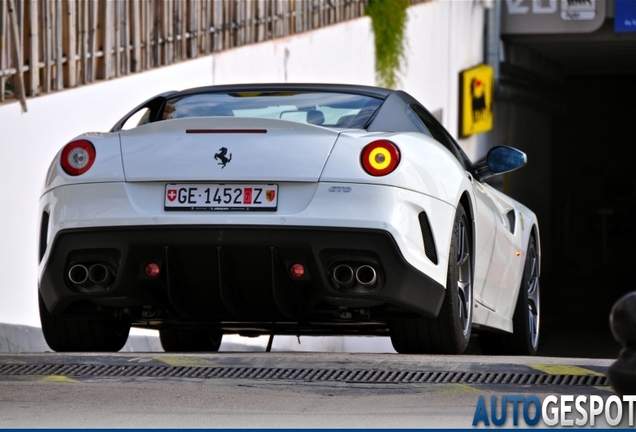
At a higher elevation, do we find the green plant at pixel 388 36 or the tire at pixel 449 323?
the green plant at pixel 388 36

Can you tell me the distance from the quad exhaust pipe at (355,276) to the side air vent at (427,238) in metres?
0.29

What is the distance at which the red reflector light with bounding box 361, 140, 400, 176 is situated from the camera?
17.4 feet

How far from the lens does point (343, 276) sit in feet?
17.6

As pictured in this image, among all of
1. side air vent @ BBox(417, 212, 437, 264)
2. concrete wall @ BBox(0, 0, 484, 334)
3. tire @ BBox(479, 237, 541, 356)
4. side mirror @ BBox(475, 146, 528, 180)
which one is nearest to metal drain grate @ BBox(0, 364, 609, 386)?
side air vent @ BBox(417, 212, 437, 264)

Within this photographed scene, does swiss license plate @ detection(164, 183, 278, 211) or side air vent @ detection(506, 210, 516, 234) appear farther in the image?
side air vent @ detection(506, 210, 516, 234)

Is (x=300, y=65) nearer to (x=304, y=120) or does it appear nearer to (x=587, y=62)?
Answer: (x=304, y=120)

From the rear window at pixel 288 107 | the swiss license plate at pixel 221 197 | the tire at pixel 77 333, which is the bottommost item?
the tire at pixel 77 333

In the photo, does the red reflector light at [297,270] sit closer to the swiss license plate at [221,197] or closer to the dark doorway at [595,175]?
the swiss license plate at [221,197]

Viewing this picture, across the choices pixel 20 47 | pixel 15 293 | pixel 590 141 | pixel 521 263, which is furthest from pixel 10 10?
pixel 590 141

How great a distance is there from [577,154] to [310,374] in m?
35.7

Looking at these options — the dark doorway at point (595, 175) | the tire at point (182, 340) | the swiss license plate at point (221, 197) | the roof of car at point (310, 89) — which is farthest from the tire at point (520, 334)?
the dark doorway at point (595, 175)

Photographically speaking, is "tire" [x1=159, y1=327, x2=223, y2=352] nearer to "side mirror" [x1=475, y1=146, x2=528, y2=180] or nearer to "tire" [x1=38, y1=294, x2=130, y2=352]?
"tire" [x1=38, y1=294, x2=130, y2=352]

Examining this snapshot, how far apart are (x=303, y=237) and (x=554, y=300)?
24105mm

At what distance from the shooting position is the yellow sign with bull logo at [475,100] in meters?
24.8
